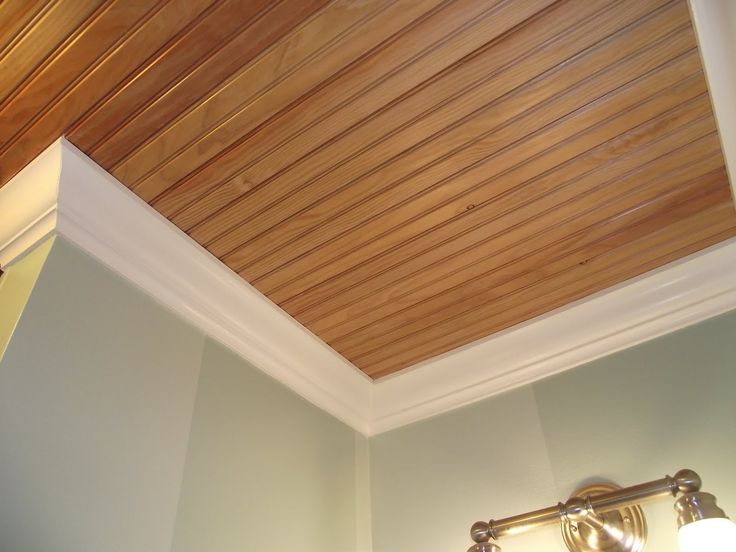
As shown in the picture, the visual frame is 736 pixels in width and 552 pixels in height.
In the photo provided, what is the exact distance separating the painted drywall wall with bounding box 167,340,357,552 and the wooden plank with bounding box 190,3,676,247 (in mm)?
320

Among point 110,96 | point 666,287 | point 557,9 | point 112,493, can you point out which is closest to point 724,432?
point 666,287

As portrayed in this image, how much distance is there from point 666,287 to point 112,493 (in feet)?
3.68

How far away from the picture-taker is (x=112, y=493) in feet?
3.30

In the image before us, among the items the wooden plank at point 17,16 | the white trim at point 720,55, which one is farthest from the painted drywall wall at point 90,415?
the white trim at point 720,55

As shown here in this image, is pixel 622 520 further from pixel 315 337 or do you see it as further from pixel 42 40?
pixel 42 40

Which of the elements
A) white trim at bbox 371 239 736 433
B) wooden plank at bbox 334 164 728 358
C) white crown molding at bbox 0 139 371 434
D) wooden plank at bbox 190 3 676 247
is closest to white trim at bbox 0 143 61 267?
white crown molding at bbox 0 139 371 434

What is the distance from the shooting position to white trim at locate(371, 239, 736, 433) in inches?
51.6

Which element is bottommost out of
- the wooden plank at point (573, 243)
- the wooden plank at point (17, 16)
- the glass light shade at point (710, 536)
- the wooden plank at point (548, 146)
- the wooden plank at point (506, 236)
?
the glass light shade at point (710, 536)

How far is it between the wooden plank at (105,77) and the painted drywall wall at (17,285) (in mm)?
171

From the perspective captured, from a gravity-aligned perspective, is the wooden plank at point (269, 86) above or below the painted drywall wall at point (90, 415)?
above

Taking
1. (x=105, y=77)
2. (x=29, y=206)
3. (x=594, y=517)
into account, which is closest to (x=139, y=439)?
(x=29, y=206)

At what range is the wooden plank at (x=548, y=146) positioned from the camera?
3.48 ft

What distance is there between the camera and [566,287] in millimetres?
1406

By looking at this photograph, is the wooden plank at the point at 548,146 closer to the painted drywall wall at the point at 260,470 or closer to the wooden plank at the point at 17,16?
the painted drywall wall at the point at 260,470
